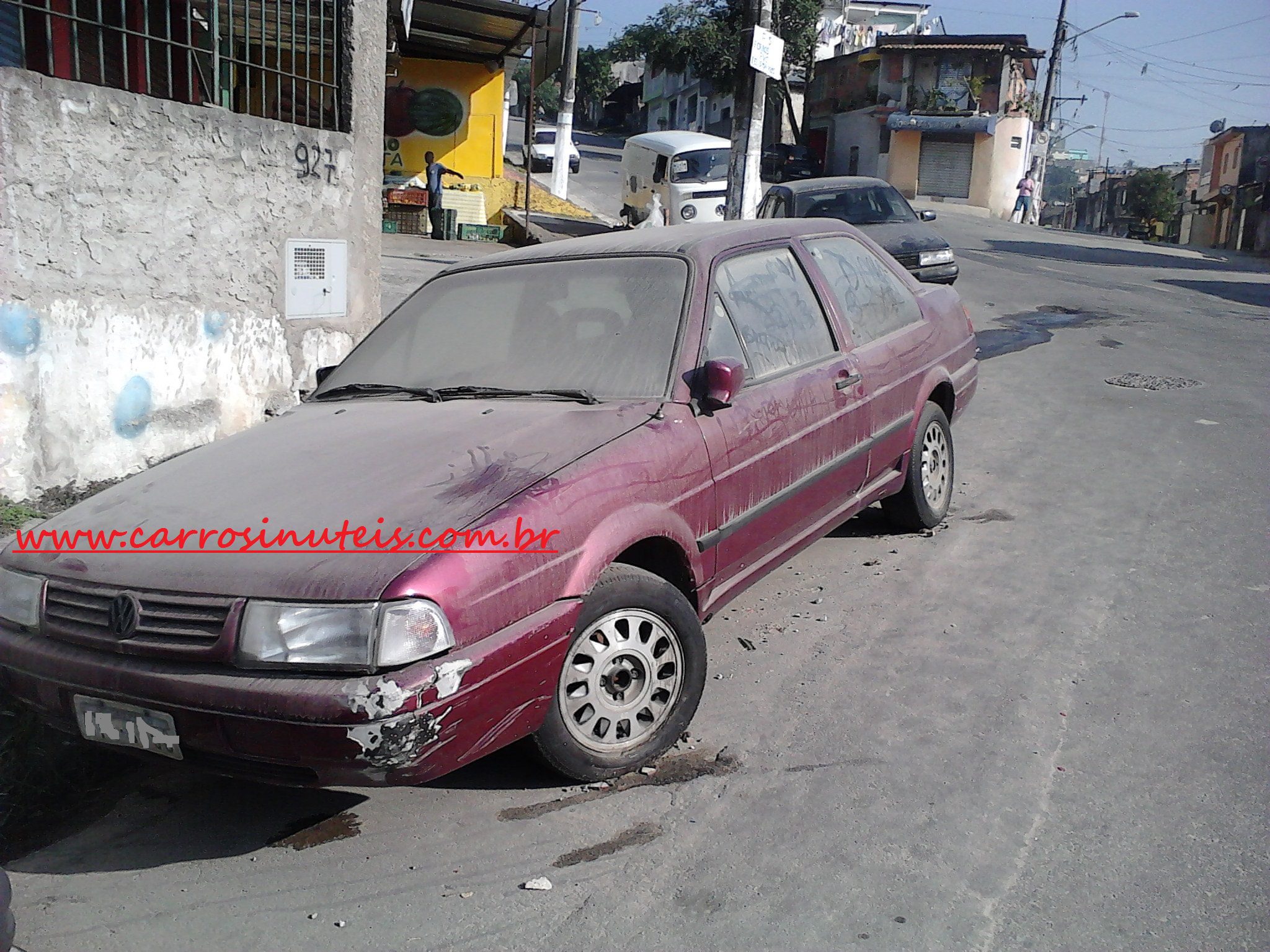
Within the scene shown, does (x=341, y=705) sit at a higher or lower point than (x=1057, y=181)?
lower

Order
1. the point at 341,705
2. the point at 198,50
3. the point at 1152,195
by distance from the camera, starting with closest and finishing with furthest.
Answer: the point at 341,705 → the point at 198,50 → the point at 1152,195

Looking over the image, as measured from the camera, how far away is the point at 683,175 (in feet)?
70.1

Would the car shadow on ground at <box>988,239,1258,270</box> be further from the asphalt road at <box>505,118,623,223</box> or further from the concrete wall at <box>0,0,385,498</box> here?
the concrete wall at <box>0,0,385,498</box>

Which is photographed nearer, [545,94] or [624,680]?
[624,680]

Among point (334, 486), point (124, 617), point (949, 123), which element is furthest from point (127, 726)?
point (949, 123)

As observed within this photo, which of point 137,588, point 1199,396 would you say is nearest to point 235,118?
point 137,588

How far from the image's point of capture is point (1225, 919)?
2.56 metres

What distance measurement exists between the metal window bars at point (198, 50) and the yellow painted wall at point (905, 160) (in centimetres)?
3521

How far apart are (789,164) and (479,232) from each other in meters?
21.5

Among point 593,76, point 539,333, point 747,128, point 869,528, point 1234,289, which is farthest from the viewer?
point 593,76

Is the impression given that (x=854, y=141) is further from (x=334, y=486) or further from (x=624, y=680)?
(x=334, y=486)

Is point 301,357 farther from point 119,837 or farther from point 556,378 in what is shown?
point 119,837

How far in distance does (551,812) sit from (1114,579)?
2.95 meters

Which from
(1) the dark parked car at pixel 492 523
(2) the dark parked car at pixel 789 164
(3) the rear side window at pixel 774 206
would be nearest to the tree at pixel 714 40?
(2) the dark parked car at pixel 789 164
